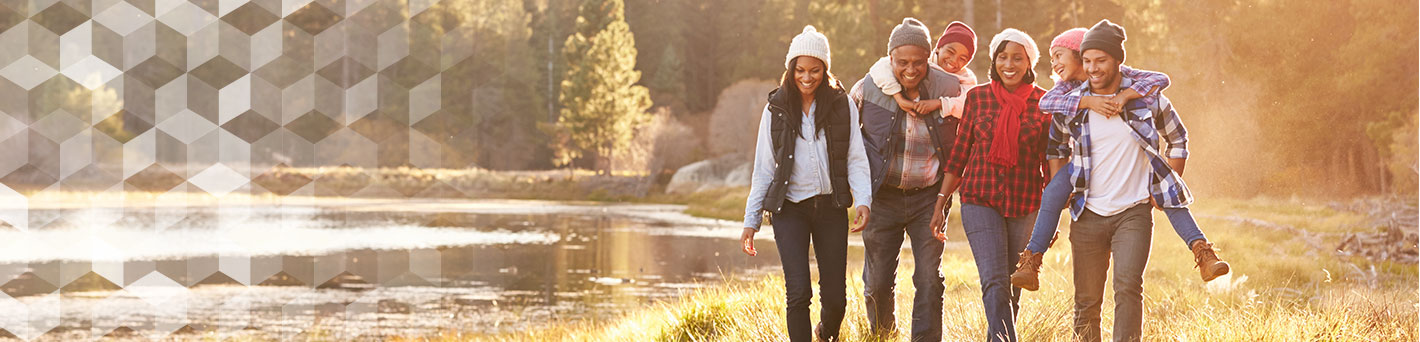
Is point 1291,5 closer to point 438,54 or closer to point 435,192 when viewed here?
point 435,192

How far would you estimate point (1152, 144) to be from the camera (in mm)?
4586

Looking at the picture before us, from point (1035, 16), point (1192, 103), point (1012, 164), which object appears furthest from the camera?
point (1035, 16)

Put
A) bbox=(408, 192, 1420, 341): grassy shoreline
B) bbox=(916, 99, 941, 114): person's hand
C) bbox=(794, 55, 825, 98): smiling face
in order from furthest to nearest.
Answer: bbox=(408, 192, 1420, 341): grassy shoreline, bbox=(916, 99, 941, 114): person's hand, bbox=(794, 55, 825, 98): smiling face

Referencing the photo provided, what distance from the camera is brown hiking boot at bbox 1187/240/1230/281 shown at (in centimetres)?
422

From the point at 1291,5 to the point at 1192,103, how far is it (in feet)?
11.1

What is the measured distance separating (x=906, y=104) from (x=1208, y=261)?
56.5 inches

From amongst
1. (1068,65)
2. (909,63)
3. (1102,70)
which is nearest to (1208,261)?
(1102,70)

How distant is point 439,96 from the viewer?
62344mm

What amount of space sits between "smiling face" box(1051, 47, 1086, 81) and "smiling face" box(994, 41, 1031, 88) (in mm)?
175

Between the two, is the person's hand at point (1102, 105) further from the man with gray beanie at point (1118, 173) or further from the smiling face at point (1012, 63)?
the smiling face at point (1012, 63)

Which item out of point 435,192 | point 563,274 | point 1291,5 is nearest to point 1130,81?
point 563,274

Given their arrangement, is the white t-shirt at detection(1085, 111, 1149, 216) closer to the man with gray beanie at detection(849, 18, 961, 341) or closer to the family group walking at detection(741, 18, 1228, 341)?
the family group walking at detection(741, 18, 1228, 341)

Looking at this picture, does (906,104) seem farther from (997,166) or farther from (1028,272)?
(1028,272)

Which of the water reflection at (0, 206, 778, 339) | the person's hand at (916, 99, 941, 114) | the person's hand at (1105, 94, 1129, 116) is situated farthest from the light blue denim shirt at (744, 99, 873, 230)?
the water reflection at (0, 206, 778, 339)
